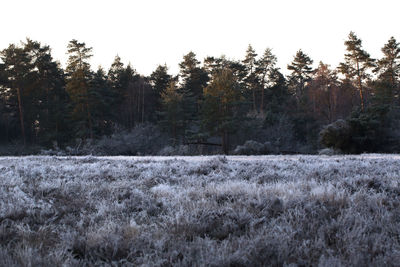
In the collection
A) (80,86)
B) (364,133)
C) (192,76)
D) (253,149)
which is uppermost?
(192,76)

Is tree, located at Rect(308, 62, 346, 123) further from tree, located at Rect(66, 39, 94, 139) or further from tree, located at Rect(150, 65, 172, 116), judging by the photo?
tree, located at Rect(66, 39, 94, 139)

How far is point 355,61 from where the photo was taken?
4028cm

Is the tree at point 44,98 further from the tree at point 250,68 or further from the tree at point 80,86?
the tree at point 250,68

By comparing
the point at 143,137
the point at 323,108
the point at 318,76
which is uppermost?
the point at 318,76

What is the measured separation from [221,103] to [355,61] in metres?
18.9

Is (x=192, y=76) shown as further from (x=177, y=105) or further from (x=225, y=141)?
(x=225, y=141)

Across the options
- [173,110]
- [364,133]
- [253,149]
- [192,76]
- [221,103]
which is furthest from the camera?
[192,76]

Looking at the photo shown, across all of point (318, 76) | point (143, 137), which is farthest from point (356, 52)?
point (143, 137)

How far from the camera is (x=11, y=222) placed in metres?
3.68

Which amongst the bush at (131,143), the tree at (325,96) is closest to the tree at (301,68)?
the tree at (325,96)

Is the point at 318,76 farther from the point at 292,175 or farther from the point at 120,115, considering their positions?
the point at 292,175

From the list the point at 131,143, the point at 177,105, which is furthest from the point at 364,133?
the point at 131,143

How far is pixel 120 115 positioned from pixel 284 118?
968 inches

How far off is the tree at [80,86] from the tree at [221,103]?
15.5 meters
